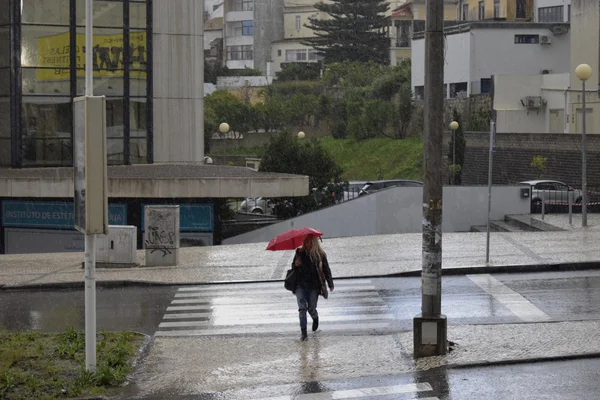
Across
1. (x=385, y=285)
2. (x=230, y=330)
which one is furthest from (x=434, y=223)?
(x=385, y=285)

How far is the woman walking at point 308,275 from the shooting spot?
14.4 m

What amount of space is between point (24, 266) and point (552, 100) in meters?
38.6

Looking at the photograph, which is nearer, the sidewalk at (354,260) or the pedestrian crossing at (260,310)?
the pedestrian crossing at (260,310)

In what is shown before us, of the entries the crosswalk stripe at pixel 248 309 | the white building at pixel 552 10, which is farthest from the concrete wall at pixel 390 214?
the white building at pixel 552 10

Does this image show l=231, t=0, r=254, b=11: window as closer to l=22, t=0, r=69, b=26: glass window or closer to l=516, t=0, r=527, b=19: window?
l=516, t=0, r=527, b=19: window

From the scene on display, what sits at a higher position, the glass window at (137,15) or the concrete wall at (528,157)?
the glass window at (137,15)

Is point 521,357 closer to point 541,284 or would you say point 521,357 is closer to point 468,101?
point 541,284

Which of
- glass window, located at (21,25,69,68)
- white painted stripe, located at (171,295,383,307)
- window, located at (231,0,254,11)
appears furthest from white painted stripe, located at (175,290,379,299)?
window, located at (231,0,254,11)

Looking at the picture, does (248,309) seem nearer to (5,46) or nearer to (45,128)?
(45,128)

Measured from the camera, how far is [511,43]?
60.6 metres

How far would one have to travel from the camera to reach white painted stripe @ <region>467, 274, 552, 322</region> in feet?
51.9

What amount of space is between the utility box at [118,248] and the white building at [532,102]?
35.0 meters

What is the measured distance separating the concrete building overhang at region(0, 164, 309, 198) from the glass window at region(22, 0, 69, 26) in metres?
4.79

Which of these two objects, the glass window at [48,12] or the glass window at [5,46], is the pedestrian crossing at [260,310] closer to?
the glass window at [48,12]
